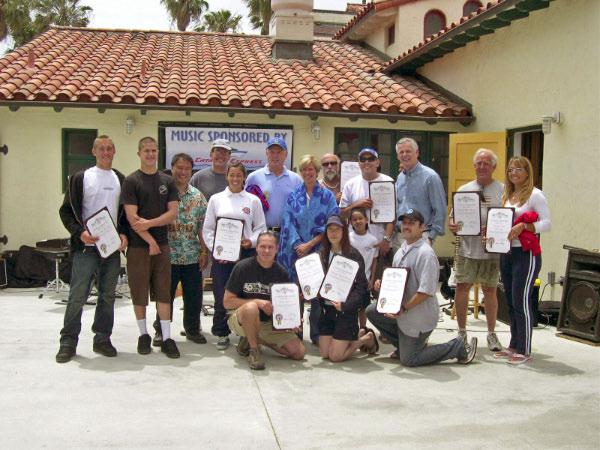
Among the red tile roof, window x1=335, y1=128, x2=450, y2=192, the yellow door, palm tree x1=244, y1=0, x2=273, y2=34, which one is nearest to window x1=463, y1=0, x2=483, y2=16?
the red tile roof

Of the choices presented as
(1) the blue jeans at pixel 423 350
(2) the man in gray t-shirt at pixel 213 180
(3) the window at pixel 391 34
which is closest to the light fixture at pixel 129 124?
(2) the man in gray t-shirt at pixel 213 180

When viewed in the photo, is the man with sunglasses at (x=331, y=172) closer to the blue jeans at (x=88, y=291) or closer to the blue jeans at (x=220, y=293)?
the blue jeans at (x=220, y=293)

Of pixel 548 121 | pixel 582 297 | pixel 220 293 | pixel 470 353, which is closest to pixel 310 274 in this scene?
pixel 220 293

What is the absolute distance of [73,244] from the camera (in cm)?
569

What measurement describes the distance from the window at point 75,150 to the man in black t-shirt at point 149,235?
210 inches

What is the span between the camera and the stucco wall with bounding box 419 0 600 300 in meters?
7.90

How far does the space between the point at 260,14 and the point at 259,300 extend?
2749cm

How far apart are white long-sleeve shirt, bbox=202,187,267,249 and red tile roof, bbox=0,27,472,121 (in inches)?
182

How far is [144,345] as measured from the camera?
5.93m

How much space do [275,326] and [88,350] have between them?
1.86m

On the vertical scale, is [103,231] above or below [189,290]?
above

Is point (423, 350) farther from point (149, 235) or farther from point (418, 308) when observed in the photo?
point (149, 235)

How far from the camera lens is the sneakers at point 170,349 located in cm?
582

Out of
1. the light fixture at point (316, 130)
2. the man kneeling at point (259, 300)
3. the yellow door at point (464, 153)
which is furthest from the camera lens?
the light fixture at point (316, 130)
